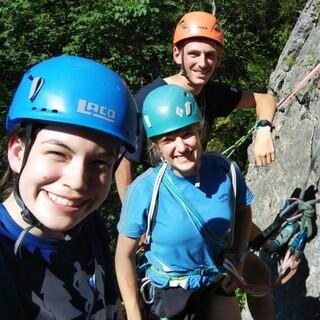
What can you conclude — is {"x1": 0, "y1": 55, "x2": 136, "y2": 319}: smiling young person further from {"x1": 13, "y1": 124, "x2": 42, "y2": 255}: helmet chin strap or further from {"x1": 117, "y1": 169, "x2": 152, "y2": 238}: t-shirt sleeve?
{"x1": 117, "y1": 169, "x2": 152, "y2": 238}: t-shirt sleeve

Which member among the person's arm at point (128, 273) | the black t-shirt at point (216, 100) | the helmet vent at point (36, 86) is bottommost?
the person's arm at point (128, 273)

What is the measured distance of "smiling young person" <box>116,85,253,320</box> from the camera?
2.92m

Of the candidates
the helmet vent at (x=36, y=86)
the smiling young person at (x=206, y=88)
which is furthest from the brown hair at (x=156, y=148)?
the helmet vent at (x=36, y=86)

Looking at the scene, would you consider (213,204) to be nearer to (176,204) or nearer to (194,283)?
(176,204)

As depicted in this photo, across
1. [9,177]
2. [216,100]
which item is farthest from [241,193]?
[9,177]

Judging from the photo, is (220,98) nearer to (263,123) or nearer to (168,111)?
(263,123)

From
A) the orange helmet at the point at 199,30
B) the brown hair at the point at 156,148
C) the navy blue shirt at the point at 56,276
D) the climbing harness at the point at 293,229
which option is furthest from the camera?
the orange helmet at the point at 199,30

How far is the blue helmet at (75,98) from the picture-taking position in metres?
1.73

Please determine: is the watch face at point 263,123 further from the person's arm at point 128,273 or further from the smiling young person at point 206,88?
the person's arm at point 128,273

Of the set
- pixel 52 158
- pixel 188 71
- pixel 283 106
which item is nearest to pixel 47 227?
pixel 52 158

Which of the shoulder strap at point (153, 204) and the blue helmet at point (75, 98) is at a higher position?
the blue helmet at point (75, 98)

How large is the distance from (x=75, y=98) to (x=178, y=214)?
130 cm

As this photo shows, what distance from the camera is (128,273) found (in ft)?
9.88

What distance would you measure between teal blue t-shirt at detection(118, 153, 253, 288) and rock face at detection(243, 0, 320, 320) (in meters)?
1.14
